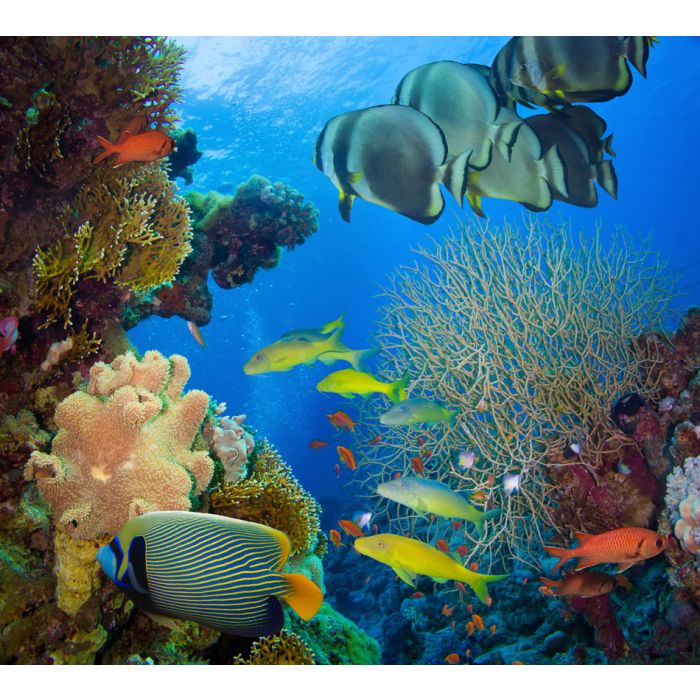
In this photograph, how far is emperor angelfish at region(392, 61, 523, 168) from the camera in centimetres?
223

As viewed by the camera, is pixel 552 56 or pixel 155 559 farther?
pixel 552 56

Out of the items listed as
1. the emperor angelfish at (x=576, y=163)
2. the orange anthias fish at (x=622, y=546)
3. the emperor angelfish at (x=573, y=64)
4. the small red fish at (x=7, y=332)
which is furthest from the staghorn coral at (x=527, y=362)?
the small red fish at (x=7, y=332)

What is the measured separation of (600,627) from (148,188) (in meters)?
5.22

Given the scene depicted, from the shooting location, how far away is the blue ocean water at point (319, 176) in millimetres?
16297

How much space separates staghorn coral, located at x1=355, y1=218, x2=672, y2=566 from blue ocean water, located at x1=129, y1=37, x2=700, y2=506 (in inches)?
30.7

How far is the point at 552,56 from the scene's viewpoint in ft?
7.07

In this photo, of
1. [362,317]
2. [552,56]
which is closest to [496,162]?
[552,56]

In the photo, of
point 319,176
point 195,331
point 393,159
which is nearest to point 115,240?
point 195,331

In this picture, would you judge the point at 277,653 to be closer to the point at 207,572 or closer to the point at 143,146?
the point at 207,572

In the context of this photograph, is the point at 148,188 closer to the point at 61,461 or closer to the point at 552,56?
the point at 61,461

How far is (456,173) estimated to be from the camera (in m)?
2.10

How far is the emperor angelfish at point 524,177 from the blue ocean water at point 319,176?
2.95m

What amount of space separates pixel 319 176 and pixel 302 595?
31781 mm
